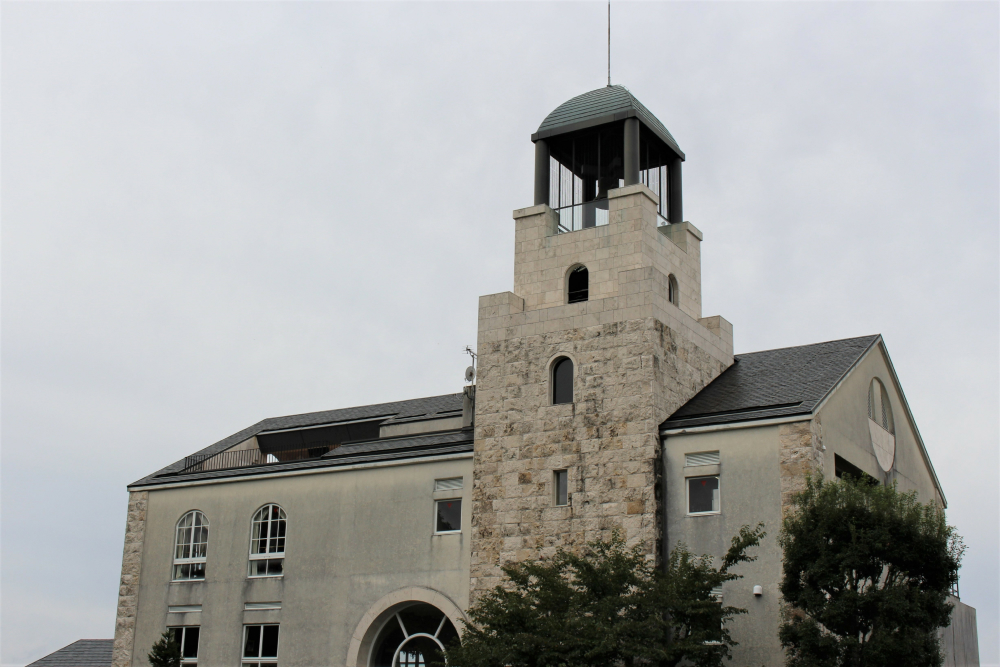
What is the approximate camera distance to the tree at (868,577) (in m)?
20.4

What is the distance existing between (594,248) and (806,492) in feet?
30.1

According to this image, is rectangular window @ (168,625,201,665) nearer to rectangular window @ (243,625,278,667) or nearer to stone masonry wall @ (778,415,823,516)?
rectangular window @ (243,625,278,667)

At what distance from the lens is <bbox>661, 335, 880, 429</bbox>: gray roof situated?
24875mm

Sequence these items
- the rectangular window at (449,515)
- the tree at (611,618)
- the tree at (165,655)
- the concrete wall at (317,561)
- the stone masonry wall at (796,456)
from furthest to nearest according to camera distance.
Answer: the tree at (165,655), the concrete wall at (317,561), the rectangular window at (449,515), the stone masonry wall at (796,456), the tree at (611,618)

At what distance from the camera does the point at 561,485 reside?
87.9ft

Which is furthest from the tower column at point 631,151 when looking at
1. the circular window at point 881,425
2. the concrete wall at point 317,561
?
the concrete wall at point 317,561

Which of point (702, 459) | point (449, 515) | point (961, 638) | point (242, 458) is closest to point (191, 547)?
point (242, 458)

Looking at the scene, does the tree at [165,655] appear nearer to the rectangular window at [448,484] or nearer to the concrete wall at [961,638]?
the rectangular window at [448,484]

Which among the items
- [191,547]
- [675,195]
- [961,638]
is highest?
[675,195]

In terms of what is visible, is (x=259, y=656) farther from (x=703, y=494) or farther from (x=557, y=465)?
(x=703, y=494)

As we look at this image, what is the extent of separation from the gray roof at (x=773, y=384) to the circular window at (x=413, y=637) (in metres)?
7.98

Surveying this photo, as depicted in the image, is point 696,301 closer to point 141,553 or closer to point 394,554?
point 394,554

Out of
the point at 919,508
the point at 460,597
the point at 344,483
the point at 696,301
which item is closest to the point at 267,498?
the point at 344,483

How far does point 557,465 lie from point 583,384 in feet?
6.74
